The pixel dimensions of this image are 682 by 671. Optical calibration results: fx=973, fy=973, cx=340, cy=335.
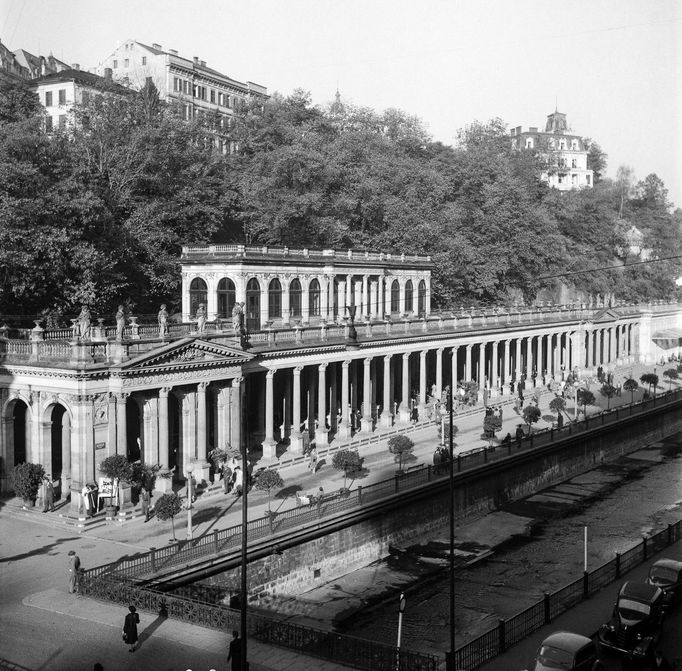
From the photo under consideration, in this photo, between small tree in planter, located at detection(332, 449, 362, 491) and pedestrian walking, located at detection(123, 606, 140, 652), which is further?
small tree in planter, located at detection(332, 449, 362, 491)

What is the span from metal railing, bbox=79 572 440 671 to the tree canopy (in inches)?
932

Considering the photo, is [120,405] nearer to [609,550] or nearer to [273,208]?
[609,550]

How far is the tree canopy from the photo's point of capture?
165 feet

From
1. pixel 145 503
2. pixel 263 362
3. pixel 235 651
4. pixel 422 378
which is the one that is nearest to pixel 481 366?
pixel 422 378

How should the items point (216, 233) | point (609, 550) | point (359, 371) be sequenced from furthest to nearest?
point (216, 233), point (359, 371), point (609, 550)

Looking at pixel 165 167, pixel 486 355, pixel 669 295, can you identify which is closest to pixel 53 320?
pixel 165 167

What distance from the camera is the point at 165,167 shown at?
64.8 m

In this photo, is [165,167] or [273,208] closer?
[165,167]

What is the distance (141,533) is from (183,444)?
8.21 m

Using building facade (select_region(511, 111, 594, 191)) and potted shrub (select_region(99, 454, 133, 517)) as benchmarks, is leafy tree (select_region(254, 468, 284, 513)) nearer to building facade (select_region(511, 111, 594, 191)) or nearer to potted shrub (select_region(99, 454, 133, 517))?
potted shrub (select_region(99, 454, 133, 517))

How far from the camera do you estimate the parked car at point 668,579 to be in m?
30.1

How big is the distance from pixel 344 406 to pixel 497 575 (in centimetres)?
1873

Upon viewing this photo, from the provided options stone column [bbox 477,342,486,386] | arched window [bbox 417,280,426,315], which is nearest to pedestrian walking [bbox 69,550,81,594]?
stone column [bbox 477,342,486,386]

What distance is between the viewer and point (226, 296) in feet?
Answer: 185
